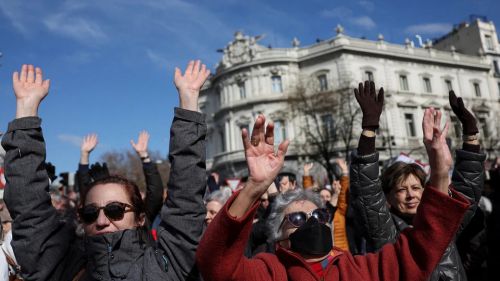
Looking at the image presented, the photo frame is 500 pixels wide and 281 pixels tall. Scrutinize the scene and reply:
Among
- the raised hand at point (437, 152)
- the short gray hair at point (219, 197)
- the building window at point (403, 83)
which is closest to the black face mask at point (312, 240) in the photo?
the raised hand at point (437, 152)

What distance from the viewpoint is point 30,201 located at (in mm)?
1919

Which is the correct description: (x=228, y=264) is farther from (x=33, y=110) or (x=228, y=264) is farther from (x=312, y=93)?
(x=312, y=93)

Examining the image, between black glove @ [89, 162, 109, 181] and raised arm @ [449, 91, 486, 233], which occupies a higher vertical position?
black glove @ [89, 162, 109, 181]

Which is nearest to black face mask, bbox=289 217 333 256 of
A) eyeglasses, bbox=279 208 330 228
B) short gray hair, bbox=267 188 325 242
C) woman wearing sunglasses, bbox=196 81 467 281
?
woman wearing sunglasses, bbox=196 81 467 281

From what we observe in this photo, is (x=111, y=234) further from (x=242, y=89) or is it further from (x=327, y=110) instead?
(x=242, y=89)

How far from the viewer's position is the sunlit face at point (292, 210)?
2.33m

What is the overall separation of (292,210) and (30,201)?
4.72ft

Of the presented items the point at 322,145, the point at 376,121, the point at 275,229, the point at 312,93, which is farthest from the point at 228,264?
the point at 322,145

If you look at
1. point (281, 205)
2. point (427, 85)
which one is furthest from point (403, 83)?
point (281, 205)

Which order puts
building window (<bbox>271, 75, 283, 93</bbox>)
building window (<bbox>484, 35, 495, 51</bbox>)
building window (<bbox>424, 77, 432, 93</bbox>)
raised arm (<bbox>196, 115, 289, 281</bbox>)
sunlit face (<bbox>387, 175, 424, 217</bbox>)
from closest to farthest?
raised arm (<bbox>196, 115, 289, 281</bbox>)
sunlit face (<bbox>387, 175, 424, 217</bbox>)
building window (<bbox>271, 75, 283, 93</bbox>)
building window (<bbox>424, 77, 432, 93</bbox>)
building window (<bbox>484, 35, 495, 51</bbox>)

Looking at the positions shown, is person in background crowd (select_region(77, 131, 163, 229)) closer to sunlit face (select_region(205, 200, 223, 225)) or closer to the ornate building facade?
sunlit face (select_region(205, 200, 223, 225))

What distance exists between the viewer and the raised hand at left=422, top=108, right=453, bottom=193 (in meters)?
1.67

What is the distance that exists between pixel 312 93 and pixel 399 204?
77.8ft

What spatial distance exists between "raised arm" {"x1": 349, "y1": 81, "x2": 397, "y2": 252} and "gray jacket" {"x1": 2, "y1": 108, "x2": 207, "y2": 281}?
3.12ft
